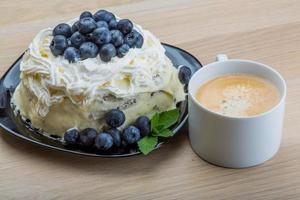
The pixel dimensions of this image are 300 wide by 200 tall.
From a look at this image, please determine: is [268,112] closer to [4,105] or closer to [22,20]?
[4,105]

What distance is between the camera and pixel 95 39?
0.92 meters

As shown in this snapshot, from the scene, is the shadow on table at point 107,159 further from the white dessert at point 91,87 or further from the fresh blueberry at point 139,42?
the fresh blueberry at point 139,42

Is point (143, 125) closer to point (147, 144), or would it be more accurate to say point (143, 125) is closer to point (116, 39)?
point (147, 144)

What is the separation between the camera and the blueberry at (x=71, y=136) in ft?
3.00

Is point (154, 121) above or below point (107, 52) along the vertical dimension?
below

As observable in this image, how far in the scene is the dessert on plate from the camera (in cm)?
91

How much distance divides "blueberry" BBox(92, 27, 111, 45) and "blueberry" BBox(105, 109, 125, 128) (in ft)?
0.35

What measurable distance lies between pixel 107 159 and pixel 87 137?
54 millimetres

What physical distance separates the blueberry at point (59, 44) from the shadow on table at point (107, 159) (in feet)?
0.52

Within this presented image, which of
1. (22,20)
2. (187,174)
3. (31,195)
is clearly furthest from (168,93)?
(22,20)

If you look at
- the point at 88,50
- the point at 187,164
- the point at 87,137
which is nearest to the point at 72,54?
the point at 88,50

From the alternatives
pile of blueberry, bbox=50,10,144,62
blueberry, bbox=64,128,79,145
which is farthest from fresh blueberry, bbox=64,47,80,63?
blueberry, bbox=64,128,79,145

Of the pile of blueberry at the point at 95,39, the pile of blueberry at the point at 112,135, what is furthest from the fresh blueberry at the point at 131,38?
the pile of blueberry at the point at 112,135

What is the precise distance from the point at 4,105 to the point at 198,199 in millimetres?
371
